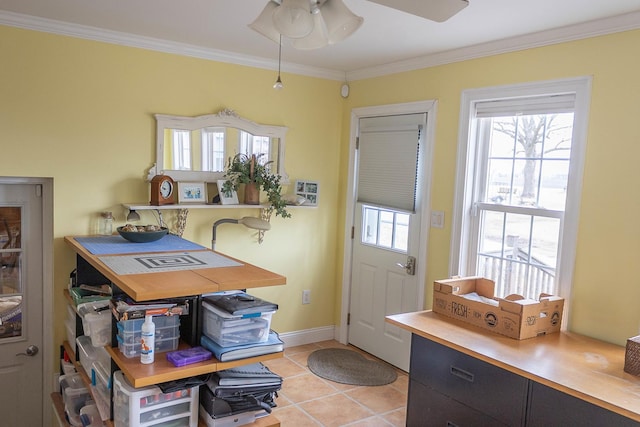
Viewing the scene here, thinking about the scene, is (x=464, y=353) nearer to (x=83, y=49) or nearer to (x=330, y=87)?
(x=330, y=87)

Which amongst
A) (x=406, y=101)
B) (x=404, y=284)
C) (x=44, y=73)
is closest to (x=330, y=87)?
(x=406, y=101)

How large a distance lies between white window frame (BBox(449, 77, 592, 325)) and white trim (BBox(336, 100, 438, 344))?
251 mm

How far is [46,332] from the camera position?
3.33 metres

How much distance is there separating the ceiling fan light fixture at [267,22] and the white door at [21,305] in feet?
7.30

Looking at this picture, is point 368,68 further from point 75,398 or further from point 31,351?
point 31,351

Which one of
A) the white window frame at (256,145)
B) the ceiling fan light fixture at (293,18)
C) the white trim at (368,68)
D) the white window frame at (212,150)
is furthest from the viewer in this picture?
the white window frame at (256,145)

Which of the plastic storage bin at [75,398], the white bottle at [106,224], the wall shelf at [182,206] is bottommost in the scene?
the plastic storage bin at [75,398]

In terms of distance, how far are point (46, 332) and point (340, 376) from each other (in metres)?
2.07

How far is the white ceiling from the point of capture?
2.49 meters

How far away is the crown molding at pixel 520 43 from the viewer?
2502mm

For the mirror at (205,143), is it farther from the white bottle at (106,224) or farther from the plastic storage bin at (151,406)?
the plastic storage bin at (151,406)

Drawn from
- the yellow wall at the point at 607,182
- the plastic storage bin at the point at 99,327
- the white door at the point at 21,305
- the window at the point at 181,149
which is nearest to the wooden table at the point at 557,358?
the yellow wall at the point at 607,182

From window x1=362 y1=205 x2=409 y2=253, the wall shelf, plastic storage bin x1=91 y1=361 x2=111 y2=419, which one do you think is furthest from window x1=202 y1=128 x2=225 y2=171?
plastic storage bin x1=91 y1=361 x2=111 y2=419

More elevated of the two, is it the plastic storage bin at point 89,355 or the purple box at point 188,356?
the purple box at point 188,356
